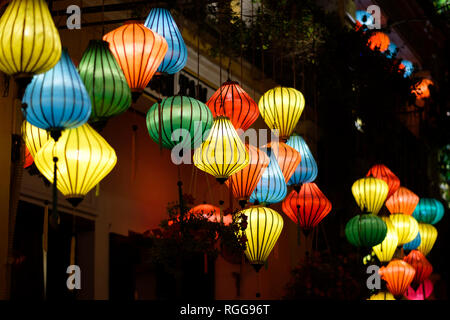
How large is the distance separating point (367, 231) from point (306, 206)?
54.6 inches

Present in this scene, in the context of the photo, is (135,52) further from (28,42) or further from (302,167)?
(302,167)

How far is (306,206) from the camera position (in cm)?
782

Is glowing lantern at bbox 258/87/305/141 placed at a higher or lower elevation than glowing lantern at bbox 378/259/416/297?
higher

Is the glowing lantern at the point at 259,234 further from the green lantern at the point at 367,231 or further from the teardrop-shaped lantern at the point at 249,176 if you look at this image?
the green lantern at the point at 367,231

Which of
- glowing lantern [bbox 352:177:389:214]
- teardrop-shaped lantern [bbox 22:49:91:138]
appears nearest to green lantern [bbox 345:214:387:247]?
glowing lantern [bbox 352:177:389:214]

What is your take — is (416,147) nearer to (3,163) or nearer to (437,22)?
(437,22)

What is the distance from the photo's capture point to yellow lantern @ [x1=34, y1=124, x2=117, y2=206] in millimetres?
5027

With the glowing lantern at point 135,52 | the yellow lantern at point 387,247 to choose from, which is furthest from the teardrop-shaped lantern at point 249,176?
the yellow lantern at point 387,247

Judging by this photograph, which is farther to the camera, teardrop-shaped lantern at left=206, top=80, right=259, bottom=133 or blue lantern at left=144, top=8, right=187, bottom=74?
teardrop-shaped lantern at left=206, top=80, right=259, bottom=133

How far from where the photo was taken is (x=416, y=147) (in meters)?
14.7

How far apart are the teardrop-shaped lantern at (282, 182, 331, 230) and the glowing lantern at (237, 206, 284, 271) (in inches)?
36.3

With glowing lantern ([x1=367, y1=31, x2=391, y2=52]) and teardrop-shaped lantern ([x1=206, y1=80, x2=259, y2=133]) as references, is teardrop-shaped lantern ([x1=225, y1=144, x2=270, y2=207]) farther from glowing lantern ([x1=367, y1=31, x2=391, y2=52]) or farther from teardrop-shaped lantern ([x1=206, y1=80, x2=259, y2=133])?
glowing lantern ([x1=367, y1=31, x2=391, y2=52])
